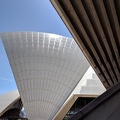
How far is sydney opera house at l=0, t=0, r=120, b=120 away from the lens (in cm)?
964

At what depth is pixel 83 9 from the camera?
8242 millimetres

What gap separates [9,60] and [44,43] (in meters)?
4.50

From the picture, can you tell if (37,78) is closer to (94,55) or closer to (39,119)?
(39,119)

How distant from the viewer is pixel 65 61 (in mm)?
24484

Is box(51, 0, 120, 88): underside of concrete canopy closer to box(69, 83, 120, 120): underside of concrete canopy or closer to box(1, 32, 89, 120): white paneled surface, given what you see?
box(69, 83, 120, 120): underside of concrete canopy

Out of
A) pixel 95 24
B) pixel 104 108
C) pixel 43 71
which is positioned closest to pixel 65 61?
pixel 43 71

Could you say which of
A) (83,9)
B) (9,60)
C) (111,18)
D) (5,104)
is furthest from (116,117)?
(5,104)

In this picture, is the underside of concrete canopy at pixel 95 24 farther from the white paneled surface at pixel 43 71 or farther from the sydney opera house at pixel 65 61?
the white paneled surface at pixel 43 71

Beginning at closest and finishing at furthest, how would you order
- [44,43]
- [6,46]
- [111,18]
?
[111,18]
[6,46]
[44,43]

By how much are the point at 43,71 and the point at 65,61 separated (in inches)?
110

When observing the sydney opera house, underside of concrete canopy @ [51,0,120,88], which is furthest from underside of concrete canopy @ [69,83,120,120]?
the sydney opera house

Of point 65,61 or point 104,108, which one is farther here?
point 65,61

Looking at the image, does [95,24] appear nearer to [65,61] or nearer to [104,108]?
[104,108]

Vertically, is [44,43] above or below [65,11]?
above
